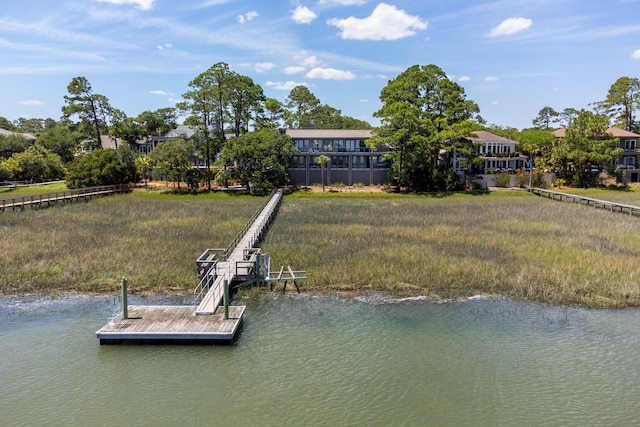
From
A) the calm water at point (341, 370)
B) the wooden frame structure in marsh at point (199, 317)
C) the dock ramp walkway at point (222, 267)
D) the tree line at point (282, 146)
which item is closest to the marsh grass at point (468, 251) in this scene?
the dock ramp walkway at point (222, 267)

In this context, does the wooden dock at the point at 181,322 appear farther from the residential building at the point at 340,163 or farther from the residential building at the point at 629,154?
the residential building at the point at 629,154

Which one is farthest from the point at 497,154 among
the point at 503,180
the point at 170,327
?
the point at 170,327

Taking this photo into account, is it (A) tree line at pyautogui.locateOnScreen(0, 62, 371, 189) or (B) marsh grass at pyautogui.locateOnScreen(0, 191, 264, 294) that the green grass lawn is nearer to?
(B) marsh grass at pyautogui.locateOnScreen(0, 191, 264, 294)

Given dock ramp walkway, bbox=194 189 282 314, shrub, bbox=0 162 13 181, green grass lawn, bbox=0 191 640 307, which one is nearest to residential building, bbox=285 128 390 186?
green grass lawn, bbox=0 191 640 307

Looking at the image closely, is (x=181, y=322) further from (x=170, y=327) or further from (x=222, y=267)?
(x=222, y=267)

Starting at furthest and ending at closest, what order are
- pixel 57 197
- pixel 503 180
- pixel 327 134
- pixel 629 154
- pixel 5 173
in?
pixel 629 154
pixel 327 134
pixel 503 180
pixel 5 173
pixel 57 197

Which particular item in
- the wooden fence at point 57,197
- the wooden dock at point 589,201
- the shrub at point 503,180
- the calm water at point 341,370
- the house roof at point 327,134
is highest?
the house roof at point 327,134

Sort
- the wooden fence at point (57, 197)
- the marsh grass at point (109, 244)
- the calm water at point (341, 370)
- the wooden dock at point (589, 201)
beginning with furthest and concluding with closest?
the wooden dock at point (589, 201) → the wooden fence at point (57, 197) → the marsh grass at point (109, 244) → the calm water at point (341, 370)
